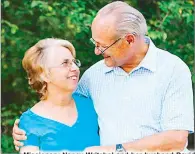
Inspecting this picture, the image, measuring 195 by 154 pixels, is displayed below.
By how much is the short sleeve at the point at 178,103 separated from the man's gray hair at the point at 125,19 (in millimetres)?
267

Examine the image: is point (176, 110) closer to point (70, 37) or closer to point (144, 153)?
point (144, 153)

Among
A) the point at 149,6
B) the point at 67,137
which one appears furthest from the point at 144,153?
the point at 149,6

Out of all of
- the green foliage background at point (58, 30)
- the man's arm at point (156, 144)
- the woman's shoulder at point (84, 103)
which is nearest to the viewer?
the man's arm at point (156, 144)

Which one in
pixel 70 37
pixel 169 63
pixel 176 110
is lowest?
pixel 70 37

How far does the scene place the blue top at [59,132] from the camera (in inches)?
106

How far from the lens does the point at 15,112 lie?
5.19 m

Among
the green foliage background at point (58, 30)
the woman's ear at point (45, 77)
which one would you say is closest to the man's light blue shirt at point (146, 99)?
the woman's ear at point (45, 77)

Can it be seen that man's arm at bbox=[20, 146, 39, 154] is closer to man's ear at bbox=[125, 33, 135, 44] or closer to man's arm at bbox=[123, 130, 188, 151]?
man's arm at bbox=[123, 130, 188, 151]

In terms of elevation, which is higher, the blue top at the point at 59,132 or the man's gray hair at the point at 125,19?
the man's gray hair at the point at 125,19

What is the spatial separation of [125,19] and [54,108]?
1.83 ft

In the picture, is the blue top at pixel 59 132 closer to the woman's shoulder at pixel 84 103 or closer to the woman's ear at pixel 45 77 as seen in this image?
the woman's shoulder at pixel 84 103

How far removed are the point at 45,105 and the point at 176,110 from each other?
2.08ft

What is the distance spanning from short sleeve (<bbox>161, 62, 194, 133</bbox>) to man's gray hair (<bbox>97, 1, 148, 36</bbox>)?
0.87 ft

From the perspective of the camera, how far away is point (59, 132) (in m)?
2.71
